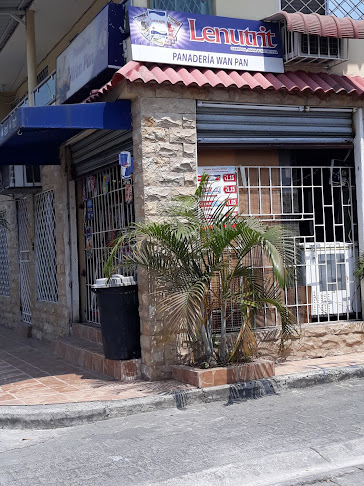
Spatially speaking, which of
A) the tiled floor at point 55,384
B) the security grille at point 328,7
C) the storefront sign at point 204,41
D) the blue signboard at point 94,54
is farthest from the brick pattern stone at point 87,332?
the security grille at point 328,7

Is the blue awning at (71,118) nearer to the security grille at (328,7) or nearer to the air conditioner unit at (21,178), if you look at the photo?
the security grille at (328,7)

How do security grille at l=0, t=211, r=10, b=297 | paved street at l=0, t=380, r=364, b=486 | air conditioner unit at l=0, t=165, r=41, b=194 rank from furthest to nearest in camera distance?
security grille at l=0, t=211, r=10, b=297
air conditioner unit at l=0, t=165, r=41, b=194
paved street at l=0, t=380, r=364, b=486

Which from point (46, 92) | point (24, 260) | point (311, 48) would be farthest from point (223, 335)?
point (24, 260)

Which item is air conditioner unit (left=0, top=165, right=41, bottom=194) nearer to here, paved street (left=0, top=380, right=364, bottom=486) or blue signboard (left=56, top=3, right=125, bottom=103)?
blue signboard (left=56, top=3, right=125, bottom=103)

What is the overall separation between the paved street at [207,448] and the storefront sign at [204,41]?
418 centimetres

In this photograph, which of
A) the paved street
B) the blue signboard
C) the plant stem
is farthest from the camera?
the blue signboard

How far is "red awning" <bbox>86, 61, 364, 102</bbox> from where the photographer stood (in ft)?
24.1

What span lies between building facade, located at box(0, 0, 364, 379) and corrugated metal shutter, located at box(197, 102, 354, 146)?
2 centimetres

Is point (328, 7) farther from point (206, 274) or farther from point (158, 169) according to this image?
point (206, 274)

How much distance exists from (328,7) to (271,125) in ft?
6.59

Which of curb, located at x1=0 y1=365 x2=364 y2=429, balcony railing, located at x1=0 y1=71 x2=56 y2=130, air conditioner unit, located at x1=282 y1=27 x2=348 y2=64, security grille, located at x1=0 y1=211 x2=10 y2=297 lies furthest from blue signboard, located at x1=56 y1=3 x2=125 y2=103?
security grille, located at x1=0 y1=211 x2=10 y2=297

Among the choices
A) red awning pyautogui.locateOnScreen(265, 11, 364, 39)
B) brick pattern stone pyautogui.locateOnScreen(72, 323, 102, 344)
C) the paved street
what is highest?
red awning pyautogui.locateOnScreen(265, 11, 364, 39)

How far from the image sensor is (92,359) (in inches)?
329

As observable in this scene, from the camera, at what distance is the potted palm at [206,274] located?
685cm
